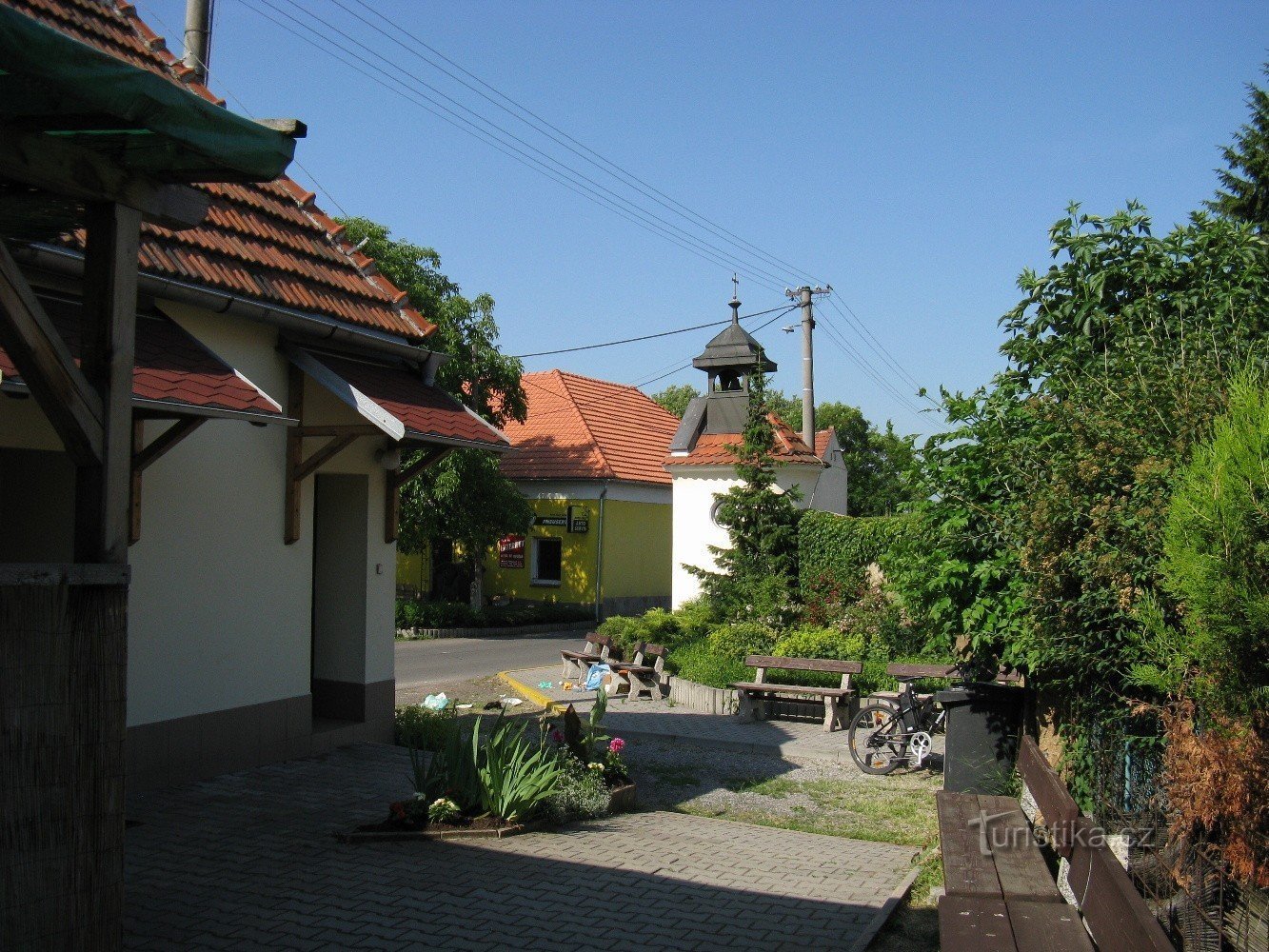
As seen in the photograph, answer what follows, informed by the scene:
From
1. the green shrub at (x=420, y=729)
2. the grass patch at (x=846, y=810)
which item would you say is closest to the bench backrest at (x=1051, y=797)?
the grass patch at (x=846, y=810)

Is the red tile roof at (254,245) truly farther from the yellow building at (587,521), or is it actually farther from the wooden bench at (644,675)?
the yellow building at (587,521)

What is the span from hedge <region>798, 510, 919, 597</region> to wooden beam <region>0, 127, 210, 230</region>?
16.8 meters

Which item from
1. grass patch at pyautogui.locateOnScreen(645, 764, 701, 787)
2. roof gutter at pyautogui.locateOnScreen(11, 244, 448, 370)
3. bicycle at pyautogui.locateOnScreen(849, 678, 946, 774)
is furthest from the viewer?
bicycle at pyautogui.locateOnScreen(849, 678, 946, 774)

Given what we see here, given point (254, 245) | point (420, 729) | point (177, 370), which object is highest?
point (254, 245)

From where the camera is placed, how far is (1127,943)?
12.8ft

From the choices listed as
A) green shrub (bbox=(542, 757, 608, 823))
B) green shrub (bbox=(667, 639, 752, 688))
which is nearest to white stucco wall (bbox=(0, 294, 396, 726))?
green shrub (bbox=(542, 757, 608, 823))

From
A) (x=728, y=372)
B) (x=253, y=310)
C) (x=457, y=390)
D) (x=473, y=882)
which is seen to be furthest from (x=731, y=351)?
(x=473, y=882)

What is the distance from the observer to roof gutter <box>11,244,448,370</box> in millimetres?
7422

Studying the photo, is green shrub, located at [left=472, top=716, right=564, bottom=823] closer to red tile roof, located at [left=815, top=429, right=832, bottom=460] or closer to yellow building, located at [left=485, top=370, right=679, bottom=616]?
yellow building, located at [left=485, top=370, right=679, bottom=616]

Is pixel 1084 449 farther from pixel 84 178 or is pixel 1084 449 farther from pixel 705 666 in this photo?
pixel 705 666

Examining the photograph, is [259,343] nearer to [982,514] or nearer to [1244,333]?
[982,514]

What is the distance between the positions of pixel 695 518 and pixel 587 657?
8.16 m

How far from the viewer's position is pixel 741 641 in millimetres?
17609

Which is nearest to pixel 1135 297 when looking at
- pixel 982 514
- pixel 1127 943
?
pixel 982 514
